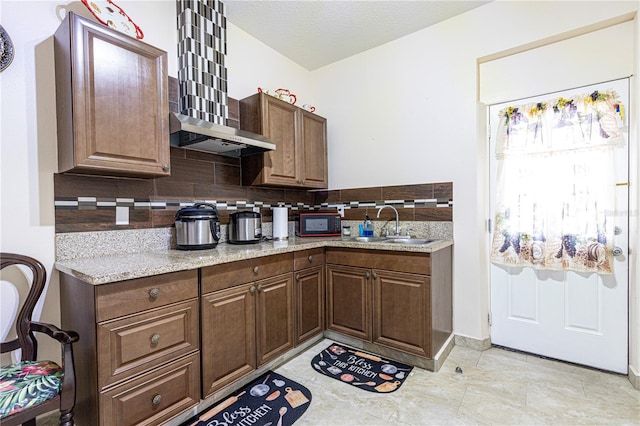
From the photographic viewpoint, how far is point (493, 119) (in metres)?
2.49

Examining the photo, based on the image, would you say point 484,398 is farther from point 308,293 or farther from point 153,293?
point 153,293

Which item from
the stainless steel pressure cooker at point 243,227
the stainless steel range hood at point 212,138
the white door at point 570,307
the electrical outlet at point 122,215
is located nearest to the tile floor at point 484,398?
the white door at point 570,307

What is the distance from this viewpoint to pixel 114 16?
188cm

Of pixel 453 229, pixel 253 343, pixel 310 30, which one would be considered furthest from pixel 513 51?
pixel 253 343

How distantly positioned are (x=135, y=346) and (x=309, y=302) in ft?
4.39

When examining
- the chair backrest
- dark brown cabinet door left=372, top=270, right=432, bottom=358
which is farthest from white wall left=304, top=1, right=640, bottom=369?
the chair backrest

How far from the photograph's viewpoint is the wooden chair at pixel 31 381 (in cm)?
109

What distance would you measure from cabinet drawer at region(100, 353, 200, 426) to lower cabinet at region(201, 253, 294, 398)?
0.08 meters

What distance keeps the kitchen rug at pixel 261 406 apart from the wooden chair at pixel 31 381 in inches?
26.1

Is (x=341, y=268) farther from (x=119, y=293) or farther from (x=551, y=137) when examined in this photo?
(x=551, y=137)

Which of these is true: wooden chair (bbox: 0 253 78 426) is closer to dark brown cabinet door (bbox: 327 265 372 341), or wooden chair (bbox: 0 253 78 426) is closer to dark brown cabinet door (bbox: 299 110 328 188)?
dark brown cabinet door (bbox: 327 265 372 341)

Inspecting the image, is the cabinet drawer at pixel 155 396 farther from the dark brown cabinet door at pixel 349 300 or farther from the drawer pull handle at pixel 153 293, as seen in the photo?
the dark brown cabinet door at pixel 349 300

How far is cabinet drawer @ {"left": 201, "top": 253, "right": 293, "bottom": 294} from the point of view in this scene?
1683 mm

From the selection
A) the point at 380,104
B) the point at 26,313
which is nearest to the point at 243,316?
the point at 26,313
